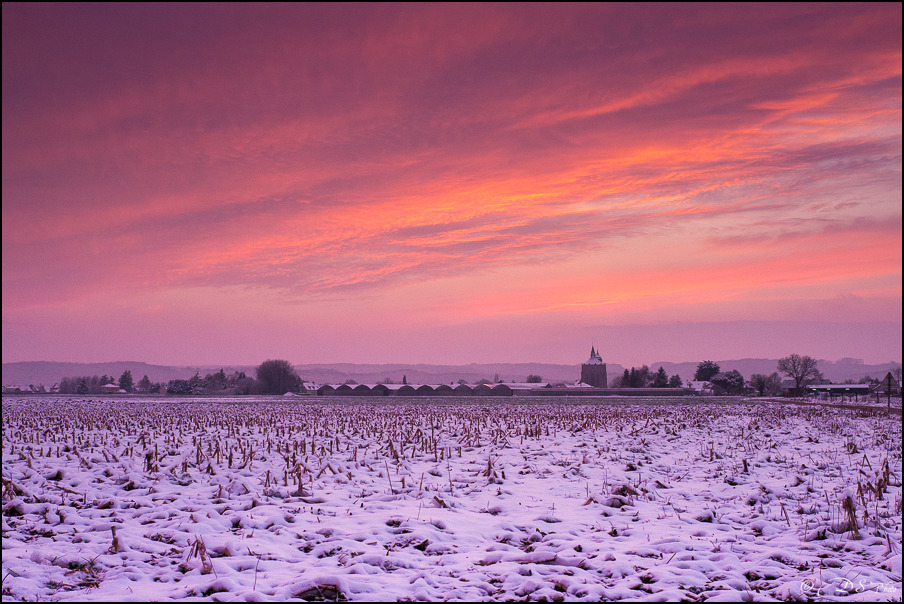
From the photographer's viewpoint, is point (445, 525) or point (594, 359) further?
point (594, 359)

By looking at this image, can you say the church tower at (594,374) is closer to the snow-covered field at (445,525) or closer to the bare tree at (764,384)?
the bare tree at (764,384)

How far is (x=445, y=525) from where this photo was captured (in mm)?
9727

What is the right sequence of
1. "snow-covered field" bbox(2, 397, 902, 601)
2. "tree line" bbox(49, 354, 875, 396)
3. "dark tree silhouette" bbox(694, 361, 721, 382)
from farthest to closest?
"dark tree silhouette" bbox(694, 361, 721, 382) → "tree line" bbox(49, 354, 875, 396) → "snow-covered field" bbox(2, 397, 902, 601)

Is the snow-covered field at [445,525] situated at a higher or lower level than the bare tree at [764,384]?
higher

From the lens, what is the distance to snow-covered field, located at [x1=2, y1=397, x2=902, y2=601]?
23.2 ft

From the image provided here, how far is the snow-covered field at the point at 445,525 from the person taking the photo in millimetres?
7059

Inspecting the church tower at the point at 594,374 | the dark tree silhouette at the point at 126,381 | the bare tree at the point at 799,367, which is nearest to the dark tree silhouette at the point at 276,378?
the dark tree silhouette at the point at 126,381

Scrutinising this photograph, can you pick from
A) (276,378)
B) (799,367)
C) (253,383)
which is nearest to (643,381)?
(799,367)

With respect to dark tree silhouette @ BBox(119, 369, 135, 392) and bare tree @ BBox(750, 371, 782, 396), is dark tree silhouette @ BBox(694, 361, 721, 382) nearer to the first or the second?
bare tree @ BBox(750, 371, 782, 396)

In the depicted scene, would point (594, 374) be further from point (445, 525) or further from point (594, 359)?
point (445, 525)

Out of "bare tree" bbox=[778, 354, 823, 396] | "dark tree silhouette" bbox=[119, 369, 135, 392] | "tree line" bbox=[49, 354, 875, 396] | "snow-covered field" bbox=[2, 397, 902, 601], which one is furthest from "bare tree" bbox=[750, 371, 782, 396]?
"dark tree silhouette" bbox=[119, 369, 135, 392]

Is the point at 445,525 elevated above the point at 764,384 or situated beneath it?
elevated above

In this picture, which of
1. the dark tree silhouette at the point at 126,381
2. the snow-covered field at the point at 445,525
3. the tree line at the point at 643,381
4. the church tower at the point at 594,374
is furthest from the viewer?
the church tower at the point at 594,374

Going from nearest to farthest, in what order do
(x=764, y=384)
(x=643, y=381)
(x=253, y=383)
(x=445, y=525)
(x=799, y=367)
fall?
(x=445, y=525) < (x=799, y=367) < (x=764, y=384) < (x=253, y=383) < (x=643, y=381)
